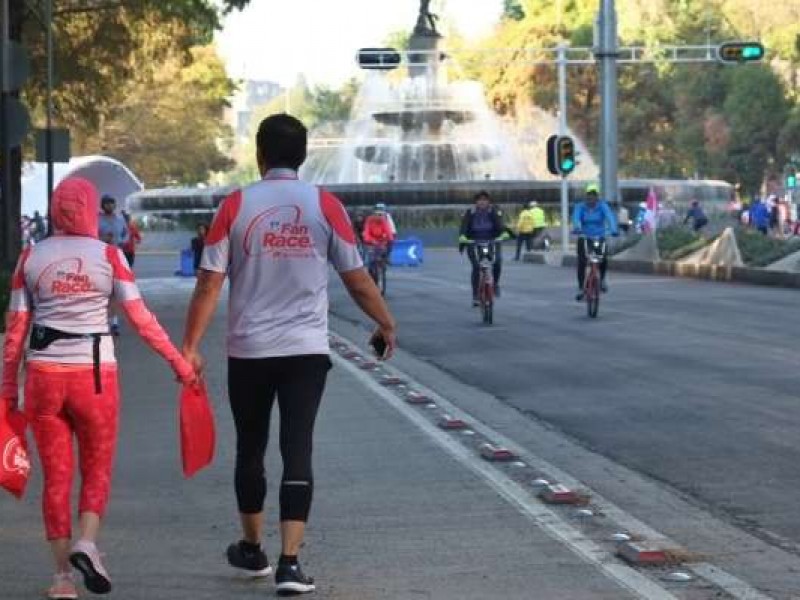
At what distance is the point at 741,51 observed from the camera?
48.7 meters

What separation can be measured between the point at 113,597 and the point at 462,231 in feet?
60.2

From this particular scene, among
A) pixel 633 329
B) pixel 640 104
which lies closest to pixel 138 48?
pixel 633 329

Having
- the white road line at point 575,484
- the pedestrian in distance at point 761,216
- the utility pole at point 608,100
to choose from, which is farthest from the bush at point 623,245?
the white road line at point 575,484

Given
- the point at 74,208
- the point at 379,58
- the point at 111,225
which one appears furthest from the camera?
the point at 379,58

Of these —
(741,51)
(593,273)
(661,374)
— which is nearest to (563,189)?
(741,51)

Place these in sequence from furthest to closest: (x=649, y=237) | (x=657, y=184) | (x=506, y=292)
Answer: (x=657, y=184) → (x=649, y=237) → (x=506, y=292)

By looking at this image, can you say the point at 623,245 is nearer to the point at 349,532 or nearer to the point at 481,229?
the point at 481,229

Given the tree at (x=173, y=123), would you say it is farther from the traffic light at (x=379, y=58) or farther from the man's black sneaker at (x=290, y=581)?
the man's black sneaker at (x=290, y=581)

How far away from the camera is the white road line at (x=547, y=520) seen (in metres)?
7.48

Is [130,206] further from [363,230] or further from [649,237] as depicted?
[363,230]

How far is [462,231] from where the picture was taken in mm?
25594

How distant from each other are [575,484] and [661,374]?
6429 mm

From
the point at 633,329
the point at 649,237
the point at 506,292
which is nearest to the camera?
the point at 633,329

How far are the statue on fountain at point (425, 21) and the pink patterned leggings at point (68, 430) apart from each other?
202ft
